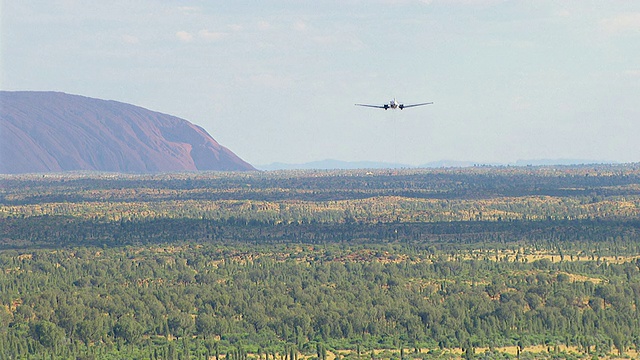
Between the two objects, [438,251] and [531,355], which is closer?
[531,355]

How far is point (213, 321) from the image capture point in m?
116

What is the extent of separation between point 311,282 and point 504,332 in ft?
120

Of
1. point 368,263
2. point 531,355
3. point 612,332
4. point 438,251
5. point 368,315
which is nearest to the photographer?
point 531,355

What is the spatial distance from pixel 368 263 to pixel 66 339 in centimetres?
6656

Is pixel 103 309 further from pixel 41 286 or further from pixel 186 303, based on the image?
pixel 41 286

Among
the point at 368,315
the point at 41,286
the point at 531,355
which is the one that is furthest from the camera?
the point at 41,286

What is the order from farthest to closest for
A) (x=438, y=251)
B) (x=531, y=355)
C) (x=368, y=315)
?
(x=438, y=251)
(x=368, y=315)
(x=531, y=355)

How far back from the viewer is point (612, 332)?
112m

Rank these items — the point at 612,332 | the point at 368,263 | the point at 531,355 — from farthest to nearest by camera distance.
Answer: the point at 368,263
the point at 612,332
the point at 531,355

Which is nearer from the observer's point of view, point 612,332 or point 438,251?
point 612,332

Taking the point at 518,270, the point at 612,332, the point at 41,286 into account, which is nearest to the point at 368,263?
the point at 518,270

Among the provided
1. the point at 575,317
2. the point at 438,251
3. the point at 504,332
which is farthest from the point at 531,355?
the point at 438,251

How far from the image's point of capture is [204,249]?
632 feet

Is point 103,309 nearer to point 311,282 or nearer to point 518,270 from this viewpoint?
point 311,282
